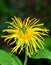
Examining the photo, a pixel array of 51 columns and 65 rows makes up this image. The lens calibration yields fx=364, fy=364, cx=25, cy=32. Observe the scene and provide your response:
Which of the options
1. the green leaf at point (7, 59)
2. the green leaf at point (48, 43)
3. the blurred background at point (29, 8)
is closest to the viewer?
the green leaf at point (7, 59)

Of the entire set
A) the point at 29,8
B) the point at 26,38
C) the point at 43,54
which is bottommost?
the point at 43,54

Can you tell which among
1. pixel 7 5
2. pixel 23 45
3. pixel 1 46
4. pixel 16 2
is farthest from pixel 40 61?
pixel 16 2

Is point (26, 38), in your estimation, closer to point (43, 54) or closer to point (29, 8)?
point (43, 54)

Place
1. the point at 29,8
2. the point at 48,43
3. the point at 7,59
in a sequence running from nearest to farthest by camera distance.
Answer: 1. the point at 7,59
2. the point at 48,43
3. the point at 29,8

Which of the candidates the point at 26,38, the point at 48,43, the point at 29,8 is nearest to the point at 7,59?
the point at 26,38

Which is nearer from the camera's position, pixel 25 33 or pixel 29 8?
pixel 25 33

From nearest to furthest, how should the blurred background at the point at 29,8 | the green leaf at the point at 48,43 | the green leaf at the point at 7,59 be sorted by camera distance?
the green leaf at the point at 7,59 < the green leaf at the point at 48,43 < the blurred background at the point at 29,8

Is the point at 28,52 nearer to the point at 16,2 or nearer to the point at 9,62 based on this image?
the point at 9,62

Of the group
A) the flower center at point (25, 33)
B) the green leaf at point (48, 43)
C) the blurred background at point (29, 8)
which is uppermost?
the blurred background at point (29, 8)

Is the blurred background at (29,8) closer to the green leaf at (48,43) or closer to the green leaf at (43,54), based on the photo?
the green leaf at (48,43)

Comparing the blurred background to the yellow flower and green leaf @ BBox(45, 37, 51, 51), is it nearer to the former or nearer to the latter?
green leaf @ BBox(45, 37, 51, 51)

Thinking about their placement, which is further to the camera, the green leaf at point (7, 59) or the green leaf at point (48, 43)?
the green leaf at point (48, 43)

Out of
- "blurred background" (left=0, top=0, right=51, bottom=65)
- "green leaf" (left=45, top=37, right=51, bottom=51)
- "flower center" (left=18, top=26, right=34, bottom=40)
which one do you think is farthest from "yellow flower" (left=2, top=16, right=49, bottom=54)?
"blurred background" (left=0, top=0, right=51, bottom=65)

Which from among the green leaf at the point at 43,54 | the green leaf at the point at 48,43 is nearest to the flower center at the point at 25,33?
the green leaf at the point at 43,54
